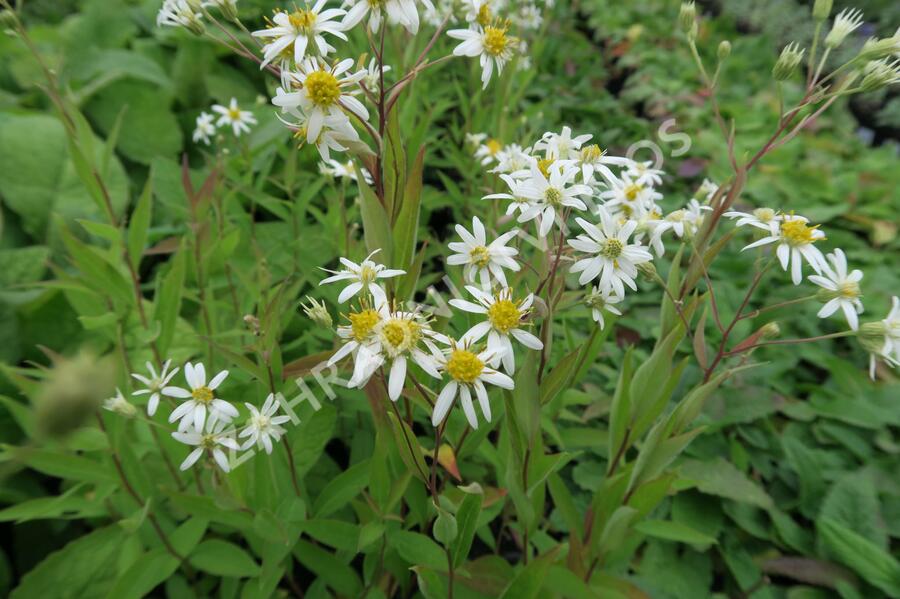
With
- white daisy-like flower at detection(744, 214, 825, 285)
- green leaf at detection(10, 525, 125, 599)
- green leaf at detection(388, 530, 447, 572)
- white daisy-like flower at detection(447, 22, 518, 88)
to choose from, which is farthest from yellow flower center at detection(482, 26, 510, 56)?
green leaf at detection(10, 525, 125, 599)

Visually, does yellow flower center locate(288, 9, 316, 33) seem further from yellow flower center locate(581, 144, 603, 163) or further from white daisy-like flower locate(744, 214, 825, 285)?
white daisy-like flower locate(744, 214, 825, 285)

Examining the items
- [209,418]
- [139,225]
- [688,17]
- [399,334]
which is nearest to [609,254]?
[399,334]

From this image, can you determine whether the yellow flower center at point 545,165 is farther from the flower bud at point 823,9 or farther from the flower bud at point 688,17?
the flower bud at point 823,9

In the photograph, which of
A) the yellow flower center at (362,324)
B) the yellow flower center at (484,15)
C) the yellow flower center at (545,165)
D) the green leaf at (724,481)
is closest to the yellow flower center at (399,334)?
the yellow flower center at (362,324)

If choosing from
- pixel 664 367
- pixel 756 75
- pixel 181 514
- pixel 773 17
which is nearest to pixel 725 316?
pixel 664 367

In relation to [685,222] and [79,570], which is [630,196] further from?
[79,570]

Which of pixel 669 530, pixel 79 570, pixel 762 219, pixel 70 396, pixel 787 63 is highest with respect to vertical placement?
pixel 787 63

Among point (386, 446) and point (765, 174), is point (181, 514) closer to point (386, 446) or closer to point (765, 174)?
point (386, 446)
